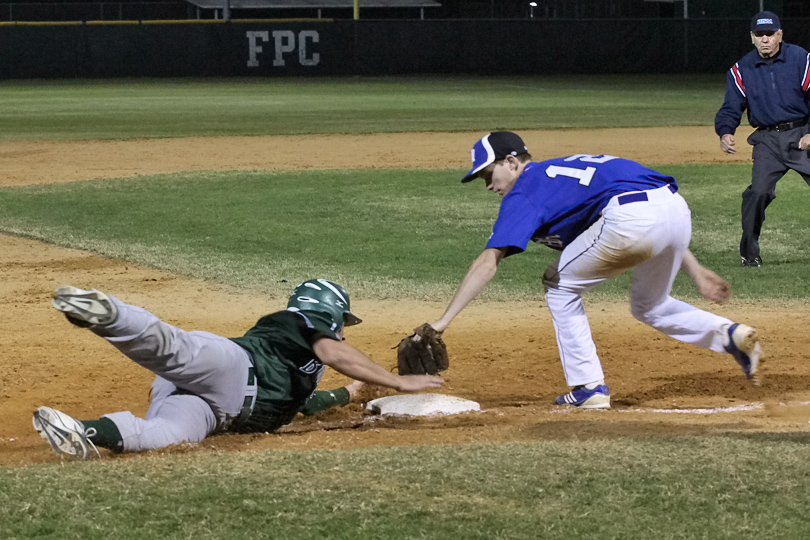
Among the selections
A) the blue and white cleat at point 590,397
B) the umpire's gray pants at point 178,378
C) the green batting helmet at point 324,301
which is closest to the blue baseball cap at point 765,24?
the blue and white cleat at point 590,397

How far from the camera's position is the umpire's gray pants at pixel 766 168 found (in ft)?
28.7

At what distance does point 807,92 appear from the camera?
28.4 ft

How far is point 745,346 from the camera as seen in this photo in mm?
5078

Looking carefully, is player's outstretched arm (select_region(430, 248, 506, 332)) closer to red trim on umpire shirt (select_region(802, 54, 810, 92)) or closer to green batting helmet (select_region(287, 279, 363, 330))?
green batting helmet (select_region(287, 279, 363, 330))

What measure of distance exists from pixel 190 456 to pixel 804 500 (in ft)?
6.96

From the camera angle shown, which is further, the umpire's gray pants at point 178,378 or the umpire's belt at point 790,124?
the umpire's belt at point 790,124

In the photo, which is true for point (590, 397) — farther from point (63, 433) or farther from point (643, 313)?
point (63, 433)

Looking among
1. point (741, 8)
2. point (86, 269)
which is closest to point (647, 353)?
point (86, 269)

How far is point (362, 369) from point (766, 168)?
5548 mm

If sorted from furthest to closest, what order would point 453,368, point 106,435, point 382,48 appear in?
point 382,48
point 453,368
point 106,435

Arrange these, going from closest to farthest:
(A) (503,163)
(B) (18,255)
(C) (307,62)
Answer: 1. (A) (503,163)
2. (B) (18,255)
3. (C) (307,62)

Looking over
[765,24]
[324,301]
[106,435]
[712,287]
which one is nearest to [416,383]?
[324,301]

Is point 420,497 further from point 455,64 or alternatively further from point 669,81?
point 455,64

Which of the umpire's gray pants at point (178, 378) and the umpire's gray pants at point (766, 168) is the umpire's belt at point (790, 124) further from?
the umpire's gray pants at point (178, 378)
